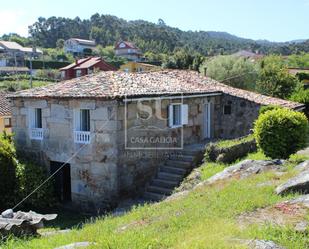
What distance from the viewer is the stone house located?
13.6 metres

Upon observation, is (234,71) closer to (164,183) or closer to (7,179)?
(164,183)

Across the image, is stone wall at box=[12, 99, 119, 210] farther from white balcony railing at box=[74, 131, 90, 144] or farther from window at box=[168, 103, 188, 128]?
window at box=[168, 103, 188, 128]

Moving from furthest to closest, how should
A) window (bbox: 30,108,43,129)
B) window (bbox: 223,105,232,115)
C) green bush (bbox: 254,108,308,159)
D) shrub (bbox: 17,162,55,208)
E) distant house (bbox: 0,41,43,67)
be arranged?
distant house (bbox: 0,41,43,67) < window (bbox: 223,105,232,115) < window (bbox: 30,108,43,129) < shrub (bbox: 17,162,55,208) < green bush (bbox: 254,108,308,159)

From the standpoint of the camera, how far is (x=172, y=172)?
14.8m

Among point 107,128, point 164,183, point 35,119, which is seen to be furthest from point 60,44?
point 164,183

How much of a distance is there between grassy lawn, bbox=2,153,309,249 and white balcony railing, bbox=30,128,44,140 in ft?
26.1

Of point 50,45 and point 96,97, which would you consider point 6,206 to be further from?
point 50,45

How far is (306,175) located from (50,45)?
146 meters

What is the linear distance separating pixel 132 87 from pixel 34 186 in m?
5.11

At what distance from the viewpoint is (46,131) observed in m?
15.5

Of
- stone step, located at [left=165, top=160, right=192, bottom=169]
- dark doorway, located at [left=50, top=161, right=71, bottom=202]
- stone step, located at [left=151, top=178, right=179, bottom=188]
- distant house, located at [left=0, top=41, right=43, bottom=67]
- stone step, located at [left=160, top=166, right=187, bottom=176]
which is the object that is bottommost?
dark doorway, located at [left=50, top=161, right=71, bottom=202]

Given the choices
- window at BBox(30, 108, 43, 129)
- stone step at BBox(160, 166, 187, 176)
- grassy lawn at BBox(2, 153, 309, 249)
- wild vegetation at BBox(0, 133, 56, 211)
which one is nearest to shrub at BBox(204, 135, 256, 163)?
stone step at BBox(160, 166, 187, 176)

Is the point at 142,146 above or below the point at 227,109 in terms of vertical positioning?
below

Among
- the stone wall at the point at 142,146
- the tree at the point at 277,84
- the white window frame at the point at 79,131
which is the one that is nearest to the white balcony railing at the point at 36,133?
the white window frame at the point at 79,131
